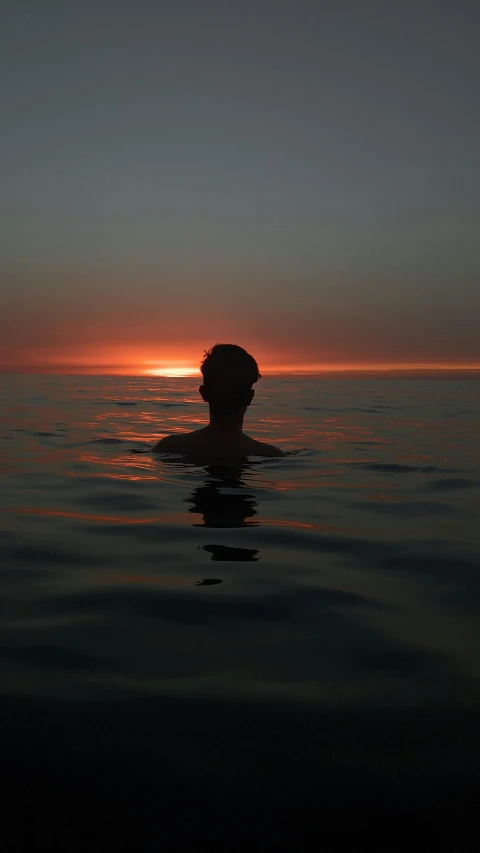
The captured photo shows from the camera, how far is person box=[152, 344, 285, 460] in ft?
21.1

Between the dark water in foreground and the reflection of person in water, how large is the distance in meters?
0.03

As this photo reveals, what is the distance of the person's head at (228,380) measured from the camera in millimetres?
6418

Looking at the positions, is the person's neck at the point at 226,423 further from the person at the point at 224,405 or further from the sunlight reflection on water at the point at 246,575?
the sunlight reflection on water at the point at 246,575

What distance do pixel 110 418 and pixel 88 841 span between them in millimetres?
13081

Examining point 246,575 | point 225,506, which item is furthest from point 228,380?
point 246,575

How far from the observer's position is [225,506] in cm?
529

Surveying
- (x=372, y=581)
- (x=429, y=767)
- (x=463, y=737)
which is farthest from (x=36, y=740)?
(x=372, y=581)

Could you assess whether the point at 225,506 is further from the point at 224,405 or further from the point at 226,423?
the point at 226,423

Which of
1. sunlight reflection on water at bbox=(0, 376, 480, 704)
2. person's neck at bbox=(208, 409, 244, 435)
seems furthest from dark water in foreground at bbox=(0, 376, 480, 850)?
person's neck at bbox=(208, 409, 244, 435)

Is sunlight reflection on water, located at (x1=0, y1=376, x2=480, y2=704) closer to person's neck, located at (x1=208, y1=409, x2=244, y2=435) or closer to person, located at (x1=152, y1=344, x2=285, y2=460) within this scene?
person, located at (x1=152, y1=344, x2=285, y2=460)

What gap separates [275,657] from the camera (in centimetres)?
244

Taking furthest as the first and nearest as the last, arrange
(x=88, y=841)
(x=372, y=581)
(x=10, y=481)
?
(x=10, y=481)
(x=372, y=581)
(x=88, y=841)

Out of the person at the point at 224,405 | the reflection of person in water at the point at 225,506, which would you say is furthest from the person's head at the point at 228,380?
the reflection of person in water at the point at 225,506

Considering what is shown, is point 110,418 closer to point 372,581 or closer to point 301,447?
point 301,447
